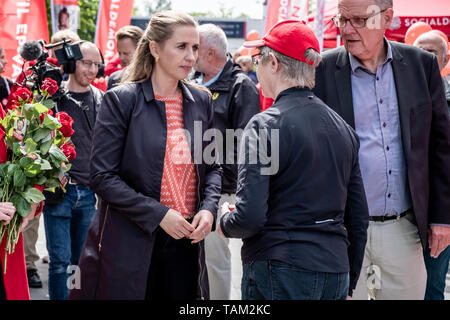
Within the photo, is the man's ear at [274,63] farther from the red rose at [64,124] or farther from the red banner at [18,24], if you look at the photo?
the red banner at [18,24]

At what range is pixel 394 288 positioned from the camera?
334 centimetres

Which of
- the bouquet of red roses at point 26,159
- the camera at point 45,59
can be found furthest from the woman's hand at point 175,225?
the camera at point 45,59

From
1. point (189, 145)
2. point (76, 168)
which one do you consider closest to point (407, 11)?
point (76, 168)

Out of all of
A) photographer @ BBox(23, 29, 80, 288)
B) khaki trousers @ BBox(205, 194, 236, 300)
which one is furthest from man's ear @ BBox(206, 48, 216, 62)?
photographer @ BBox(23, 29, 80, 288)

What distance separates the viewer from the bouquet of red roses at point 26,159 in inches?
115

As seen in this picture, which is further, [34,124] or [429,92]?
[429,92]

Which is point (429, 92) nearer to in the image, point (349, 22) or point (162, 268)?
point (349, 22)

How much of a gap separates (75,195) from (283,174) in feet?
8.89

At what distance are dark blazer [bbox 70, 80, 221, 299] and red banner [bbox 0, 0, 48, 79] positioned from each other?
532 centimetres

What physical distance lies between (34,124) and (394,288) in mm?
2165

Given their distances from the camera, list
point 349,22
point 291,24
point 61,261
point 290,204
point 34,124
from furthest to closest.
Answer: point 61,261, point 349,22, point 34,124, point 291,24, point 290,204

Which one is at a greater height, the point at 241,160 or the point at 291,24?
the point at 291,24

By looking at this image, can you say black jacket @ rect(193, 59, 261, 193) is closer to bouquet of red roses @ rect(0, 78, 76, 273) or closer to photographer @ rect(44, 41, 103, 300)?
photographer @ rect(44, 41, 103, 300)

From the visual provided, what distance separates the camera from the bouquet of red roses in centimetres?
293
